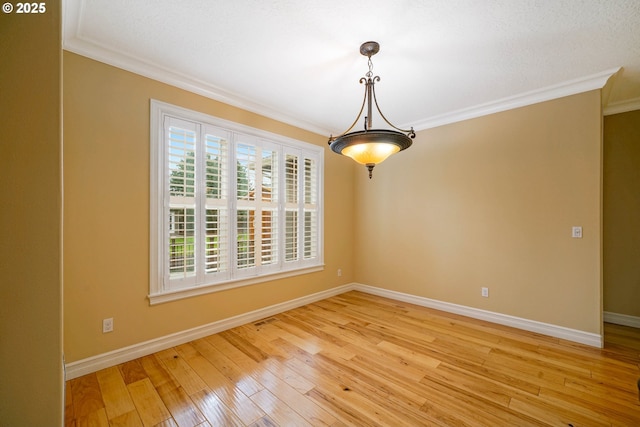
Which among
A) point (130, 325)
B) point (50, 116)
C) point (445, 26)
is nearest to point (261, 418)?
point (130, 325)

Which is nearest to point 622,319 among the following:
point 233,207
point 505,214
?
point 505,214

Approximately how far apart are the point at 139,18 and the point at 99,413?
2.77 m

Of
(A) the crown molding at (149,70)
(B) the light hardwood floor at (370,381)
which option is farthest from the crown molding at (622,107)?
(A) the crown molding at (149,70)

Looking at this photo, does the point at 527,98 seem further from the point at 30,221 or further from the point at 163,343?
the point at 163,343

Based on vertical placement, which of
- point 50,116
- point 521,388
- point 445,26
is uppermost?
point 445,26

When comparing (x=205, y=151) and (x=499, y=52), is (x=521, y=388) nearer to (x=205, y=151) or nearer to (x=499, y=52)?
(x=499, y=52)

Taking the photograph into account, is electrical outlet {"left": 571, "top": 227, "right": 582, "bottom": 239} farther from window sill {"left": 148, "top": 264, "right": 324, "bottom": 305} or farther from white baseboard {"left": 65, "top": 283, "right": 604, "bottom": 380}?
window sill {"left": 148, "top": 264, "right": 324, "bottom": 305}

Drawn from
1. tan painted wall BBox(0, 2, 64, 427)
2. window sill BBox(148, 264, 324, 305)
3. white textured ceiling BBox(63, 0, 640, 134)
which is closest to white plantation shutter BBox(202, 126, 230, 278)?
window sill BBox(148, 264, 324, 305)

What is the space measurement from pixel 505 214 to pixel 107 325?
4.37m

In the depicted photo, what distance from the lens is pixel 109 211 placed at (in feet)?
7.48

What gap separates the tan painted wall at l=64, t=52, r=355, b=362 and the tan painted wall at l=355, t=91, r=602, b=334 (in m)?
3.03

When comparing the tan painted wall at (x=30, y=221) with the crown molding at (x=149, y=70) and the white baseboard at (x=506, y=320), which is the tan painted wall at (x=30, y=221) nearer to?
the crown molding at (x=149, y=70)

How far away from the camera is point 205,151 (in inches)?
112

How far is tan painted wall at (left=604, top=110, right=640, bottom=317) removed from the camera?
10.3 feet
